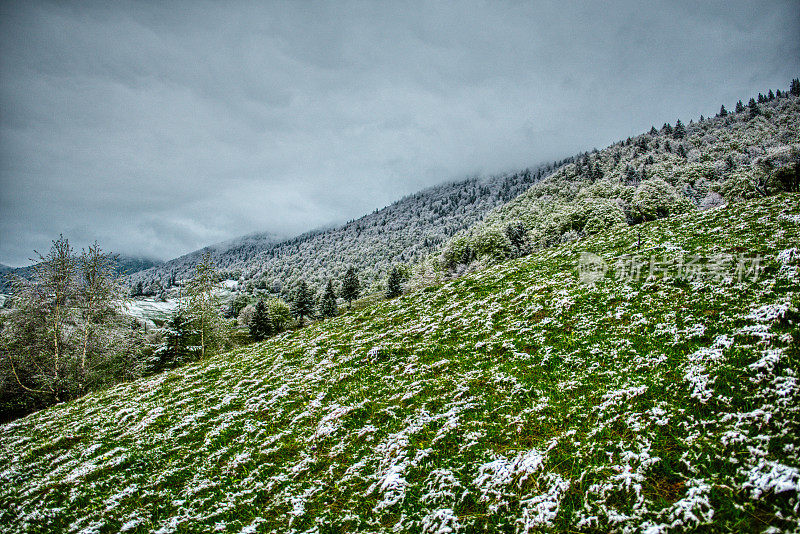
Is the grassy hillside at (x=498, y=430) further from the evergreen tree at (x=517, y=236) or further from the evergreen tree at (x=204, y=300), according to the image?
the evergreen tree at (x=517, y=236)

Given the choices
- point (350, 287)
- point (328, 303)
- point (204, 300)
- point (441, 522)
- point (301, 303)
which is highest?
point (204, 300)

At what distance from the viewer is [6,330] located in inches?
1204

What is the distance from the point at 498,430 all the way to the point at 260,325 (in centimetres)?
7380

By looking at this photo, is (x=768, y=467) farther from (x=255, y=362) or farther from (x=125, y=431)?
(x=255, y=362)

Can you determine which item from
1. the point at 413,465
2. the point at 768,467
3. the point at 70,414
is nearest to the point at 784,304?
the point at 768,467

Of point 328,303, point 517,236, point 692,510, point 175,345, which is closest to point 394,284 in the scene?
point 328,303

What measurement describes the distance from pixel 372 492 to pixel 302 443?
12.7ft

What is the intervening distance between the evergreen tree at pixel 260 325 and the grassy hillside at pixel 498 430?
5342 cm

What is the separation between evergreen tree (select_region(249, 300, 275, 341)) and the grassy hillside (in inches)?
2103

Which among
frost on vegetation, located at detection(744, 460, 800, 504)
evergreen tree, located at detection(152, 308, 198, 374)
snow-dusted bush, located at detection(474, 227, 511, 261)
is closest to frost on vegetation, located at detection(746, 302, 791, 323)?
frost on vegetation, located at detection(744, 460, 800, 504)

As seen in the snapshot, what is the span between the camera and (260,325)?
237 feet

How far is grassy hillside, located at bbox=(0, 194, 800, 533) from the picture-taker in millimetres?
6219

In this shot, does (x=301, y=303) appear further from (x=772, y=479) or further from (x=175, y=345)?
(x=772, y=479)

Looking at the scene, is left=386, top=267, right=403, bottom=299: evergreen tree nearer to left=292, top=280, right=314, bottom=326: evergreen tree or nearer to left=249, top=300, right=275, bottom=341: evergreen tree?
left=292, top=280, right=314, bottom=326: evergreen tree
